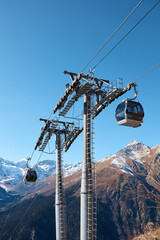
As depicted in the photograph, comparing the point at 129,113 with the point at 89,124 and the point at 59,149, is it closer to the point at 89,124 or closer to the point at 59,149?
the point at 89,124

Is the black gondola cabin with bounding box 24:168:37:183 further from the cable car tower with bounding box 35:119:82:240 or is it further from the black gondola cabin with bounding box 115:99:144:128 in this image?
the black gondola cabin with bounding box 115:99:144:128

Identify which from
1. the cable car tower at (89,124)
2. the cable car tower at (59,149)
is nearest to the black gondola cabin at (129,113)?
the cable car tower at (89,124)

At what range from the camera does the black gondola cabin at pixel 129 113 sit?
11172mm

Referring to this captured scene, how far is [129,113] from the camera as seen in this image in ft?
36.6

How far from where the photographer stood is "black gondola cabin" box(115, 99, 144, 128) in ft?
36.7

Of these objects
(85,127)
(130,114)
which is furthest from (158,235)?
(85,127)

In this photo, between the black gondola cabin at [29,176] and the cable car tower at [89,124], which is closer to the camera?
the cable car tower at [89,124]

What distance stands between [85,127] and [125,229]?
178 m

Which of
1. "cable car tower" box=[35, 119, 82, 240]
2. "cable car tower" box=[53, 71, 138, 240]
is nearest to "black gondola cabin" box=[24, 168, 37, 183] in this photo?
"cable car tower" box=[35, 119, 82, 240]

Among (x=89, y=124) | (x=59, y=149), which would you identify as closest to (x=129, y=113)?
(x=89, y=124)

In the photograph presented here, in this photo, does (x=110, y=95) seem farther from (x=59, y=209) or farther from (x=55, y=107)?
(x=59, y=209)

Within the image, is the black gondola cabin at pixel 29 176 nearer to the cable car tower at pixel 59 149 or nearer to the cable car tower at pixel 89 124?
the cable car tower at pixel 59 149

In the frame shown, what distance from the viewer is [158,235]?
870cm

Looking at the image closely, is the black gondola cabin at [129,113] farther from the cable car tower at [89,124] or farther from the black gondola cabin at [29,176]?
the black gondola cabin at [29,176]
